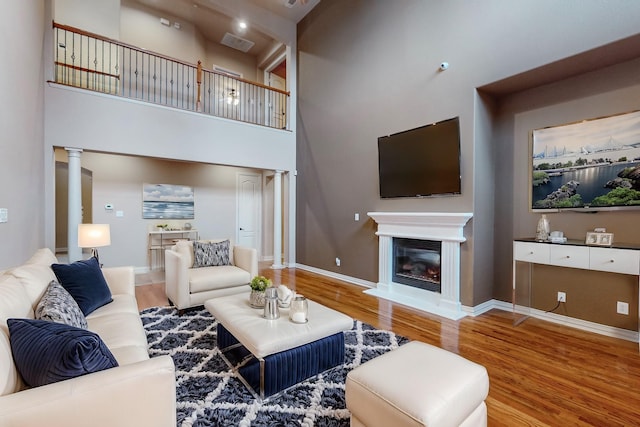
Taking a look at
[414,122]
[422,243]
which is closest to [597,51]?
[414,122]

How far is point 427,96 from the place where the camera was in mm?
4020

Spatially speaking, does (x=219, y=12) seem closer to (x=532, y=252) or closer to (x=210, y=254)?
(x=210, y=254)

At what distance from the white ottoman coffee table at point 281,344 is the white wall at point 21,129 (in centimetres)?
202

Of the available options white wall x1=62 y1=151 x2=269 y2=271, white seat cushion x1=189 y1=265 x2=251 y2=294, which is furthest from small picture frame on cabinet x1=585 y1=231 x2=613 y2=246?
white wall x1=62 y1=151 x2=269 y2=271

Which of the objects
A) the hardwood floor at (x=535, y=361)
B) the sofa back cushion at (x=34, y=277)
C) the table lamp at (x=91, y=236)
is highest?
the table lamp at (x=91, y=236)

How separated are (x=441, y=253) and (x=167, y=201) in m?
5.32

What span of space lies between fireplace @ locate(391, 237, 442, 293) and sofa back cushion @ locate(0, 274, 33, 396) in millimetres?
3930

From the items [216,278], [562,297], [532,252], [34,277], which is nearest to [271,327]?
[34,277]

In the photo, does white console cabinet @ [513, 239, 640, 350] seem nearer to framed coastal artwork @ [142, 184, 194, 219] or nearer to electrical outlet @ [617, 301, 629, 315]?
electrical outlet @ [617, 301, 629, 315]

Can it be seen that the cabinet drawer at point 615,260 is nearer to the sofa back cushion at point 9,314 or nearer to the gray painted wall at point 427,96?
the gray painted wall at point 427,96

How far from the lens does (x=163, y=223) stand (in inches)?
239

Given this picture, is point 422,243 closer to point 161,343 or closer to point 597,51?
point 597,51

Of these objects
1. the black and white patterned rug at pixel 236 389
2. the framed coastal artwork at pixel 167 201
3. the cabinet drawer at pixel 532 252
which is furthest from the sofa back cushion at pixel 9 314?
the framed coastal artwork at pixel 167 201

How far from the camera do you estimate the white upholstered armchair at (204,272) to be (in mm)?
3371
